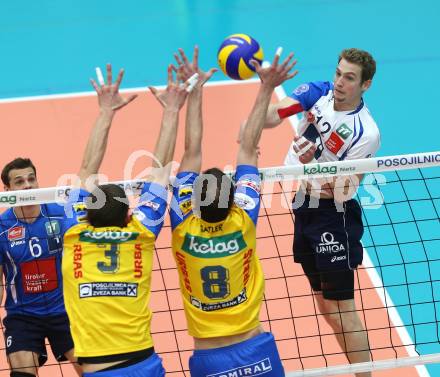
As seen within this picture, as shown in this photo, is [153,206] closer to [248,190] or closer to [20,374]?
[248,190]

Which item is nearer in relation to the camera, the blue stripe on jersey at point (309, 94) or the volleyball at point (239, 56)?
the blue stripe on jersey at point (309, 94)

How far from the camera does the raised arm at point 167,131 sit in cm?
600

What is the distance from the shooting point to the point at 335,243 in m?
7.25

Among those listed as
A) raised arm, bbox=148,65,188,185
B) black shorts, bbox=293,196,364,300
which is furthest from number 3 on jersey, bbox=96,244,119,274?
black shorts, bbox=293,196,364,300

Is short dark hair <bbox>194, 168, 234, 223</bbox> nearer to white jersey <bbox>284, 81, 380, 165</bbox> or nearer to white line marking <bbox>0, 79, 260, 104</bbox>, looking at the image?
white jersey <bbox>284, 81, 380, 165</bbox>

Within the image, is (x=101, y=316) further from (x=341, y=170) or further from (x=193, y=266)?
(x=341, y=170)

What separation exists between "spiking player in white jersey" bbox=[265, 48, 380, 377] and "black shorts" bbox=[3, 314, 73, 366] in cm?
212

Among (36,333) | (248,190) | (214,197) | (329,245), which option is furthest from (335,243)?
(36,333)

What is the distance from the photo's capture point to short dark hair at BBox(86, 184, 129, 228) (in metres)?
5.58

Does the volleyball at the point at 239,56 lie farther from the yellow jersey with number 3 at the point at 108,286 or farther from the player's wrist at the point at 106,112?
the yellow jersey with number 3 at the point at 108,286

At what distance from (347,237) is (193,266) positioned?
6.21 ft

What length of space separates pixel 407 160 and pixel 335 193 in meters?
0.80

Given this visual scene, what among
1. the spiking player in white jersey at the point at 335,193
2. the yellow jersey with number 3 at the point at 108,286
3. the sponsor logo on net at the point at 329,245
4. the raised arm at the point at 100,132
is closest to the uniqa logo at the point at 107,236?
the yellow jersey with number 3 at the point at 108,286

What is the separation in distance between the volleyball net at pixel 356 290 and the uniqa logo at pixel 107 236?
2.66 ft
